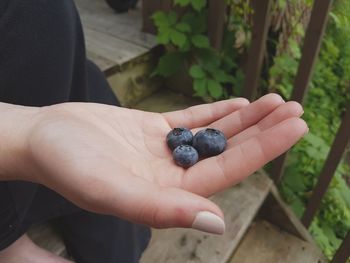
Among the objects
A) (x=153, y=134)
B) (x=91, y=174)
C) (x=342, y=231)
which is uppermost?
(x=91, y=174)

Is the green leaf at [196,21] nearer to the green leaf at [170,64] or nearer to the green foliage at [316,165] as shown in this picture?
the green leaf at [170,64]

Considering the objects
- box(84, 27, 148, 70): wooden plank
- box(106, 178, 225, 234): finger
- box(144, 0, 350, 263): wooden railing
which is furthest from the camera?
box(84, 27, 148, 70): wooden plank

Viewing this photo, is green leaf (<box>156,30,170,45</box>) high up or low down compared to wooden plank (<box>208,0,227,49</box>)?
down

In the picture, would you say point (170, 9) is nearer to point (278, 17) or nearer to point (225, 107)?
point (278, 17)

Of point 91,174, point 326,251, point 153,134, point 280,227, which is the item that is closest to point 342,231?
point 326,251

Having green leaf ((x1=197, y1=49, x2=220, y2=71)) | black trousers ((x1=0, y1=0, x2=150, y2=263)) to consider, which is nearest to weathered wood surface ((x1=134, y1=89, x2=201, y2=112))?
green leaf ((x1=197, y1=49, x2=220, y2=71))

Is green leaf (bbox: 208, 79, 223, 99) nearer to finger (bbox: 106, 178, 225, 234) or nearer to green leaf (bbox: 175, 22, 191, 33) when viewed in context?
green leaf (bbox: 175, 22, 191, 33)

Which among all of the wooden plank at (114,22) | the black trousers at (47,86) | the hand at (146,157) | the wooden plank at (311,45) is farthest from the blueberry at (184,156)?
the wooden plank at (114,22)

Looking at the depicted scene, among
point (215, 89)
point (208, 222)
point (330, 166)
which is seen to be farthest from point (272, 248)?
point (208, 222)
